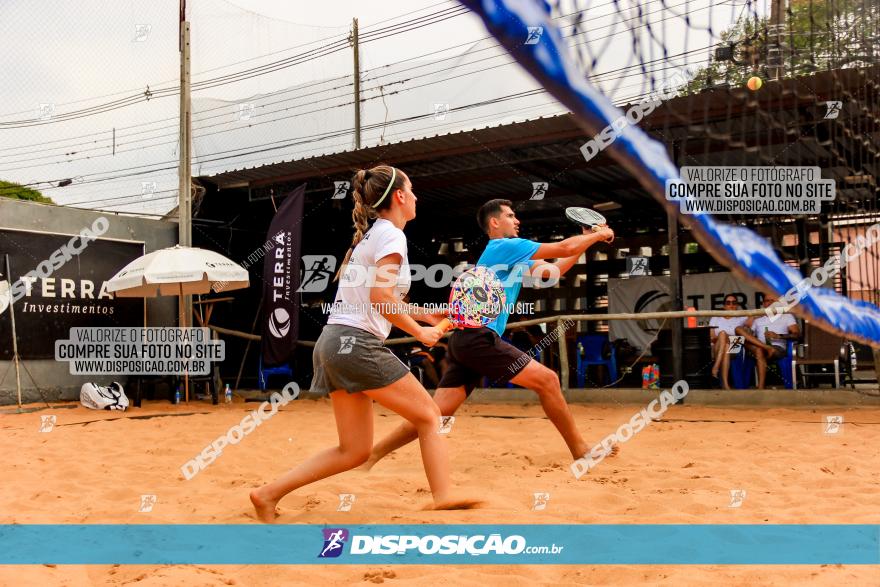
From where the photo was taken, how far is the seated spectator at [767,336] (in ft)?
30.7

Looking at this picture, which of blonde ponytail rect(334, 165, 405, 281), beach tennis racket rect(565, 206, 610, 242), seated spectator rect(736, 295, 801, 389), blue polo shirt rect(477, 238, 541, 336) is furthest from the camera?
seated spectator rect(736, 295, 801, 389)

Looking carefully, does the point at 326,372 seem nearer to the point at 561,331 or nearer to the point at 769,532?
the point at 769,532

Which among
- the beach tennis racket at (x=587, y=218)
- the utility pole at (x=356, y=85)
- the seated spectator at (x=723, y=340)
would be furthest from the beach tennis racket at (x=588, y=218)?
the utility pole at (x=356, y=85)

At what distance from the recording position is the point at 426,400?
134 inches

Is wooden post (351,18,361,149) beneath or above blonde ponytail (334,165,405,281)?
above

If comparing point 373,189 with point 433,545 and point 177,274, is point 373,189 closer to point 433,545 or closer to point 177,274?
point 433,545

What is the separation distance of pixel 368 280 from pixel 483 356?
4.75ft

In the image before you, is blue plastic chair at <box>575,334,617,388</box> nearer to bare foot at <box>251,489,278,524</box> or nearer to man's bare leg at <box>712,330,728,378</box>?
man's bare leg at <box>712,330,728,378</box>

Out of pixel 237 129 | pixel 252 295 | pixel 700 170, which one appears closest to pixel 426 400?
pixel 700 170

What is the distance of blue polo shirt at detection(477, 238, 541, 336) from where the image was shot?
15.5ft

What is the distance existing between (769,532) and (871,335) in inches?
83.0

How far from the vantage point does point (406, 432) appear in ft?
14.5

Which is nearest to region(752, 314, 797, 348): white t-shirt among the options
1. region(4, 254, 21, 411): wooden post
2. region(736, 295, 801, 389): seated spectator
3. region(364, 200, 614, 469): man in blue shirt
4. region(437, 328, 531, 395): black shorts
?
region(736, 295, 801, 389): seated spectator

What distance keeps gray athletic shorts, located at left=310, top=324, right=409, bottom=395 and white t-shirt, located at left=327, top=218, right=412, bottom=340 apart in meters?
0.05
